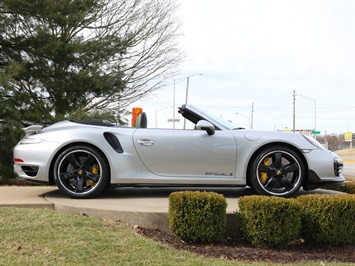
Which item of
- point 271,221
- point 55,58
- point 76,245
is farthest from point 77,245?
point 55,58

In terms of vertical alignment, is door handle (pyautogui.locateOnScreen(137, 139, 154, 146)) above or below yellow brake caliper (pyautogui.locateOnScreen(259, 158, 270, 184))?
above

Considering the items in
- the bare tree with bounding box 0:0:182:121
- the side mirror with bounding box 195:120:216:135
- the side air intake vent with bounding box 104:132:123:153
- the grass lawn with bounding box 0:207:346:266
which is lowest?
the grass lawn with bounding box 0:207:346:266

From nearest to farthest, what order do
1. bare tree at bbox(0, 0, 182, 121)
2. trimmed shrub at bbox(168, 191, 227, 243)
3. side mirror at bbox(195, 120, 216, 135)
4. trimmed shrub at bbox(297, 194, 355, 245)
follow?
trimmed shrub at bbox(168, 191, 227, 243) → trimmed shrub at bbox(297, 194, 355, 245) → side mirror at bbox(195, 120, 216, 135) → bare tree at bbox(0, 0, 182, 121)

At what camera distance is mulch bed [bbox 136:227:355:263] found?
361 centimetres

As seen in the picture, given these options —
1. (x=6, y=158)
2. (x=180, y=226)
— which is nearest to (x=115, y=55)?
(x=6, y=158)

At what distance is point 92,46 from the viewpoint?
1174 centimetres

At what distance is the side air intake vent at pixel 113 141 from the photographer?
499 centimetres

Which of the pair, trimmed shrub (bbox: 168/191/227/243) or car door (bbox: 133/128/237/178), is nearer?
trimmed shrub (bbox: 168/191/227/243)

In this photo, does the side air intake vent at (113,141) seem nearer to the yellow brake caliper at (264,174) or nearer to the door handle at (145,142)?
the door handle at (145,142)

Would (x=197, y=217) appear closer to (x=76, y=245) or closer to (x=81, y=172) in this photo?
(x=76, y=245)

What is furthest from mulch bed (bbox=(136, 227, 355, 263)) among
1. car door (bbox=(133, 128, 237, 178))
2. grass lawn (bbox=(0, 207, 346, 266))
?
car door (bbox=(133, 128, 237, 178))

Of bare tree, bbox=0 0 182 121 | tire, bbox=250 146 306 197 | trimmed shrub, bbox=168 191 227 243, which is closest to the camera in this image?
trimmed shrub, bbox=168 191 227 243

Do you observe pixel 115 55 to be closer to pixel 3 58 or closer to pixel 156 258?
pixel 3 58

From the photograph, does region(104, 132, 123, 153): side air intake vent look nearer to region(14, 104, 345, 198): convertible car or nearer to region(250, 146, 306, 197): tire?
region(14, 104, 345, 198): convertible car
